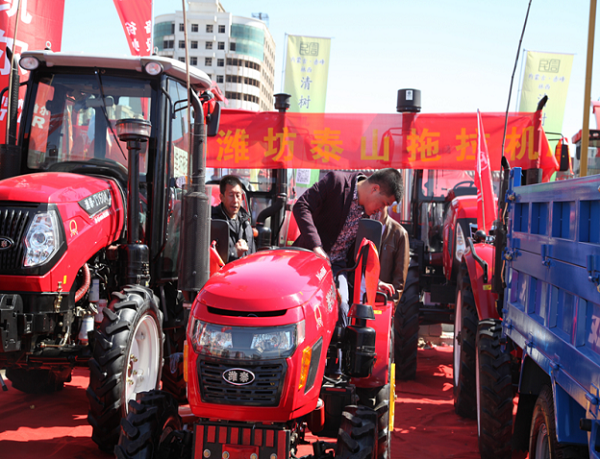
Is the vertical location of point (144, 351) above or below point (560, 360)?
below

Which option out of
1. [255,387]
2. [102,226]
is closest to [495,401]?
[255,387]

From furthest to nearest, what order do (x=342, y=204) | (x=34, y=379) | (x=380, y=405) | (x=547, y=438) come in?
(x=34, y=379) → (x=342, y=204) → (x=380, y=405) → (x=547, y=438)

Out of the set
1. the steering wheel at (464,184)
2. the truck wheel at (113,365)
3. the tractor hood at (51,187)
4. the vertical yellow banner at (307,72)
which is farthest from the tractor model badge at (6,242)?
the vertical yellow banner at (307,72)

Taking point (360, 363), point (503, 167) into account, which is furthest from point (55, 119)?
point (503, 167)

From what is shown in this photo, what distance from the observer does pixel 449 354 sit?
26.2ft

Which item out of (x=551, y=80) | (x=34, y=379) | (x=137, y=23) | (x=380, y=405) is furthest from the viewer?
(x=551, y=80)

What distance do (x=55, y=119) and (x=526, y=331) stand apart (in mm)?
3732

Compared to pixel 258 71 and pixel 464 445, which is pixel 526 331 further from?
pixel 258 71

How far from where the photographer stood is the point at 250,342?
2.60 metres

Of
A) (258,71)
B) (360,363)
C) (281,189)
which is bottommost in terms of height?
(360,363)

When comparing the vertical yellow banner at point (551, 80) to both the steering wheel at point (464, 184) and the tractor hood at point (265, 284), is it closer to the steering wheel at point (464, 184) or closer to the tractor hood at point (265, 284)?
the steering wheel at point (464, 184)

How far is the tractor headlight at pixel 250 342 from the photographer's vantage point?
2594 mm

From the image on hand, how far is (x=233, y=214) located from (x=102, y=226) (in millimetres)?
1874

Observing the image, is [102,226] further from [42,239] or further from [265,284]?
[265,284]
